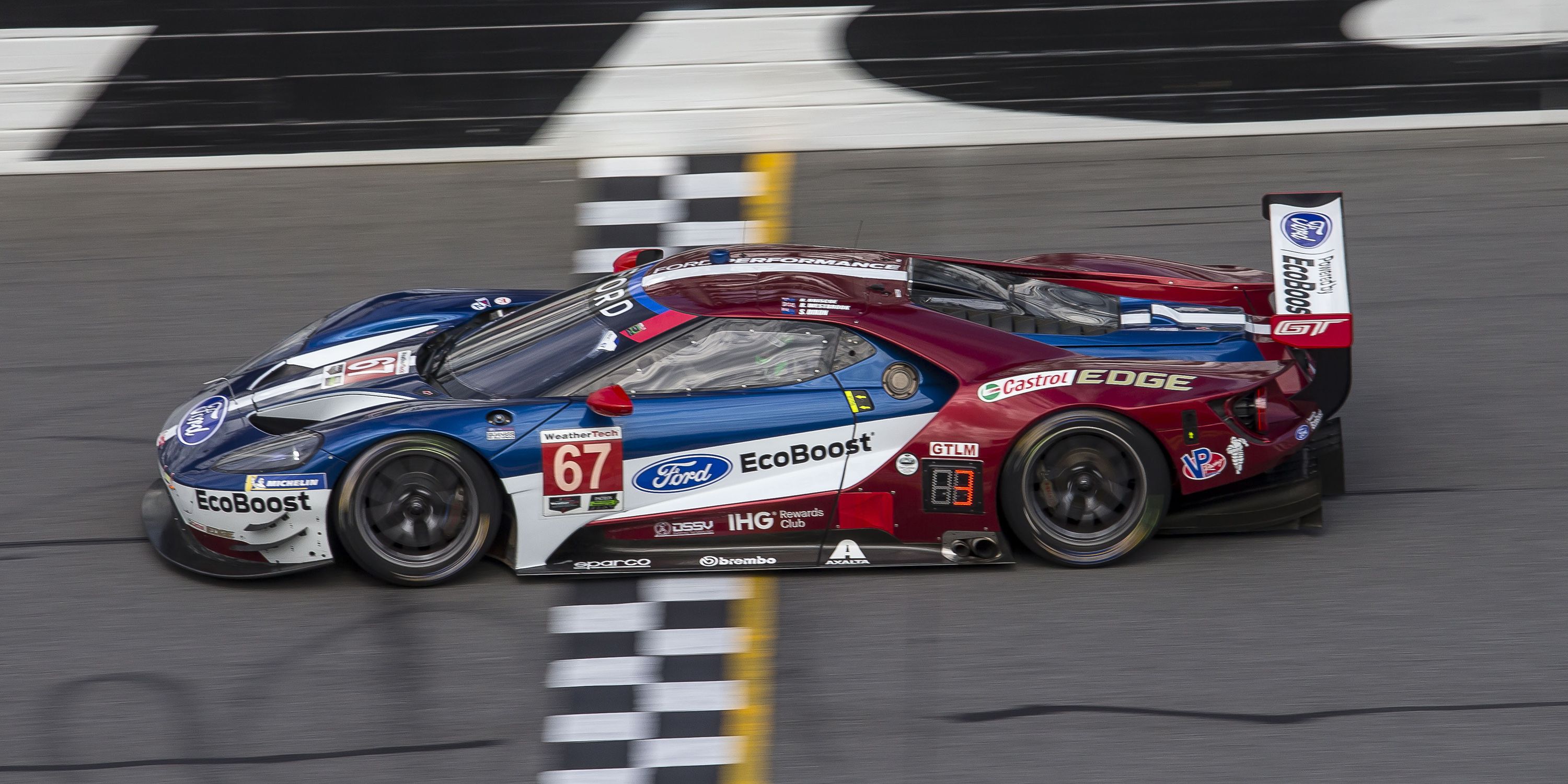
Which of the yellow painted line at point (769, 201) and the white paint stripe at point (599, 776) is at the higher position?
the yellow painted line at point (769, 201)

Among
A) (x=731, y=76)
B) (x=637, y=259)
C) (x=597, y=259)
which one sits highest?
(x=731, y=76)

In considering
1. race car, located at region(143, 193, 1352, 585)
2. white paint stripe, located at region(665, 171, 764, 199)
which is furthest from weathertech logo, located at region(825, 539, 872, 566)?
white paint stripe, located at region(665, 171, 764, 199)

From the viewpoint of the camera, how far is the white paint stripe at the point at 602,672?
172 inches

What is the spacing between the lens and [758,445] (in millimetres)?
4781

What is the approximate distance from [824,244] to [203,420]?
3.78m

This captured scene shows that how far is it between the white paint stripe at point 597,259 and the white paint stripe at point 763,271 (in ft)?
8.56

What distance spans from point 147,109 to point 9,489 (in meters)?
4.23

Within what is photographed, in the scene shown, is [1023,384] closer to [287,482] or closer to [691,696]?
[691,696]

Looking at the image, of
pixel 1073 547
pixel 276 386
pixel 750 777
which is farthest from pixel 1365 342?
pixel 276 386

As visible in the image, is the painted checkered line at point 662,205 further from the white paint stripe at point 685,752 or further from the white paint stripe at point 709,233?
the white paint stripe at point 685,752

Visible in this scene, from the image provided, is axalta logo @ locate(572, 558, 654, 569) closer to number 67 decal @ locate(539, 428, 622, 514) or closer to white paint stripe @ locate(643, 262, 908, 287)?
number 67 decal @ locate(539, 428, 622, 514)

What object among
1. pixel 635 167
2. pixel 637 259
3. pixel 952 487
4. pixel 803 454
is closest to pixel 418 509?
pixel 803 454

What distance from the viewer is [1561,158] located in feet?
29.3

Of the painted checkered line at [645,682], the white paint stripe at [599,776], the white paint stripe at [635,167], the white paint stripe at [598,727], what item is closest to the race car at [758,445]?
the painted checkered line at [645,682]
